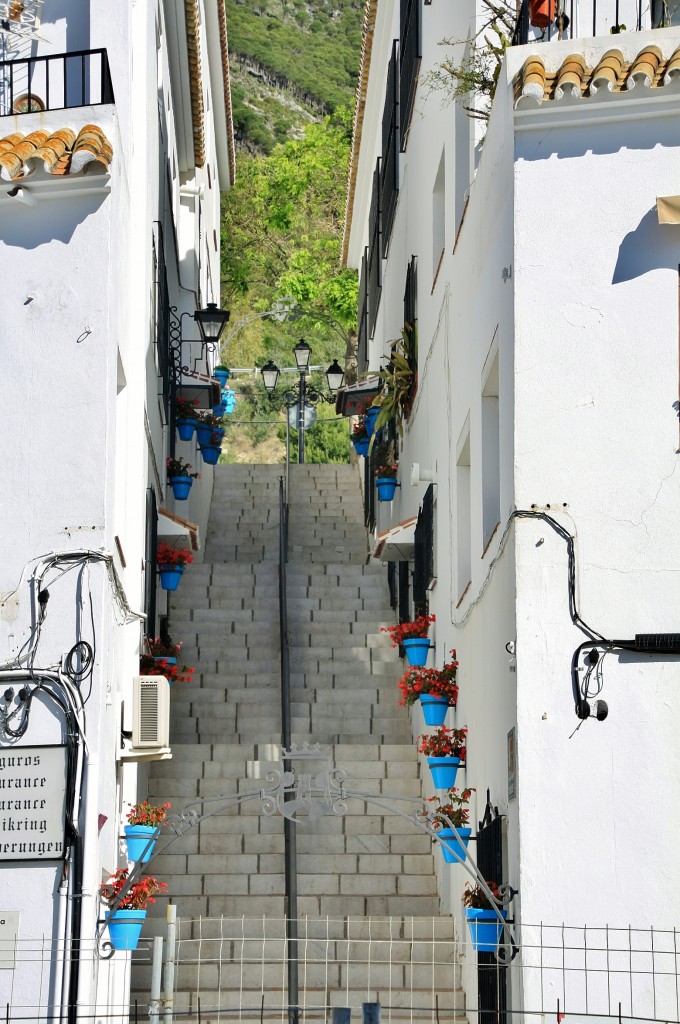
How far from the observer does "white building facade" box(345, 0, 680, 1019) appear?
27.2 feet

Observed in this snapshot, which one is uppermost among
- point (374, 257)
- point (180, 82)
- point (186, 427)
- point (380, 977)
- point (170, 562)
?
point (180, 82)

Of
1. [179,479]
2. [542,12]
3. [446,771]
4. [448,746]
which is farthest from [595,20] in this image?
[179,479]

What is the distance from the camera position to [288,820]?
12.2 m

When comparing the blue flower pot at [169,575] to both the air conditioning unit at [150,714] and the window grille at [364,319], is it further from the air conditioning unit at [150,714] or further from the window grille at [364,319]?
the window grille at [364,319]

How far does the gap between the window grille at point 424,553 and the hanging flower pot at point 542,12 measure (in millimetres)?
5079

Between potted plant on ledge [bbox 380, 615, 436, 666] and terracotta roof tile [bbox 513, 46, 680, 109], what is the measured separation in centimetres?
580

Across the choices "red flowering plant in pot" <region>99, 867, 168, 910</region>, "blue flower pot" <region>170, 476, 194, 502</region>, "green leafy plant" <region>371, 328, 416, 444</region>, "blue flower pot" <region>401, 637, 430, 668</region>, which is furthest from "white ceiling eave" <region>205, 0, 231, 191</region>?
"red flowering plant in pot" <region>99, 867, 168, 910</region>

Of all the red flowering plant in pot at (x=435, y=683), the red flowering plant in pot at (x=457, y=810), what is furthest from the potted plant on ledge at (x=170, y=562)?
the red flowering plant in pot at (x=457, y=810)

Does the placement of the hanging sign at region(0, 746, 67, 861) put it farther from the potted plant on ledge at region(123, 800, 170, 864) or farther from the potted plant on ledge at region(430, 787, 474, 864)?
the potted plant on ledge at region(430, 787, 474, 864)

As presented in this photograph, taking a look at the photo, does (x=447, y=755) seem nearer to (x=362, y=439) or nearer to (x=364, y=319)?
(x=362, y=439)

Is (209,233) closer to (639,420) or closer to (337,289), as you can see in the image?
(337,289)

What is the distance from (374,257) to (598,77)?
14155mm

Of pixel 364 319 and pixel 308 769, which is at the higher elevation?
pixel 364 319

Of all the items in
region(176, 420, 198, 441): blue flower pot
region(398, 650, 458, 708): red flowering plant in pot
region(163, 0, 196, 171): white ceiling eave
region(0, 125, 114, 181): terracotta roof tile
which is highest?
region(163, 0, 196, 171): white ceiling eave
